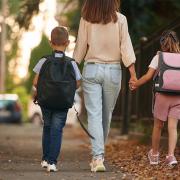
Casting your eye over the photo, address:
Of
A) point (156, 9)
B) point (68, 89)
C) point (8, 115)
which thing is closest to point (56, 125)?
point (68, 89)

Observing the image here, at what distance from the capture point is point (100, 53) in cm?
787

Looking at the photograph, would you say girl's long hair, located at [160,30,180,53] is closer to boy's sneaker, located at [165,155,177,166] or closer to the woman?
the woman

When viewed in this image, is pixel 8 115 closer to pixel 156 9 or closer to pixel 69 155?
pixel 156 9

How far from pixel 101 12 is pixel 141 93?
685 centimetres

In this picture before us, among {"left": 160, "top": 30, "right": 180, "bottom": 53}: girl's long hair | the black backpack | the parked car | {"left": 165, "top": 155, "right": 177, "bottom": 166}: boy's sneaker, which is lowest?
the parked car

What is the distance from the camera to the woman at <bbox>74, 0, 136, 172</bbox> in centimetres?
785

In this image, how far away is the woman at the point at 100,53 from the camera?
7852mm

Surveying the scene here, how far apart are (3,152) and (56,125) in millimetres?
3379

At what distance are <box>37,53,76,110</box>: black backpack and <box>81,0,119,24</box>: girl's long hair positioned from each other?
53cm

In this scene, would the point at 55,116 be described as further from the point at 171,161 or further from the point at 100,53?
the point at 171,161

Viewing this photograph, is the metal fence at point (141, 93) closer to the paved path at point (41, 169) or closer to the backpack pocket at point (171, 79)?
the paved path at point (41, 169)

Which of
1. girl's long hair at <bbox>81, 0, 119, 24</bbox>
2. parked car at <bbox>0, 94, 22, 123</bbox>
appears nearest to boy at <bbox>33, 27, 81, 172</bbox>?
girl's long hair at <bbox>81, 0, 119, 24</bbox>

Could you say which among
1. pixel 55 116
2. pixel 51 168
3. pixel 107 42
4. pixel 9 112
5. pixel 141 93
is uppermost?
pixel 107 42

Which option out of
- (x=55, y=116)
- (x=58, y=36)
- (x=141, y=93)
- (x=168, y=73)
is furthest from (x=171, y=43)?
(x=141, y=93)
